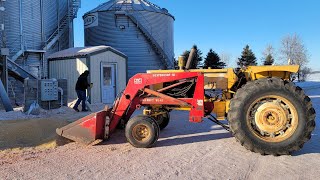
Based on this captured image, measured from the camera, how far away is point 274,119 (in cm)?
634

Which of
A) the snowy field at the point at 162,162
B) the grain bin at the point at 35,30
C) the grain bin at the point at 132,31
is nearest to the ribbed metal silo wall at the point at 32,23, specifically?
the grain bin at the point at 35,30

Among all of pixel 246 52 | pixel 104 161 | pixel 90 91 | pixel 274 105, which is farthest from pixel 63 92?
pixel 246 52

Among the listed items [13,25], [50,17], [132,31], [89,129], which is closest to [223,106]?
[89,129]

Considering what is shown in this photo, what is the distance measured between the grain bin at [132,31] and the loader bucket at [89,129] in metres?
19.0

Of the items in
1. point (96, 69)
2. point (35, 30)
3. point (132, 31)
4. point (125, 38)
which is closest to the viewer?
point (96, 69)

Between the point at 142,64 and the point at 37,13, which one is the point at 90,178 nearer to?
the point at 37,13

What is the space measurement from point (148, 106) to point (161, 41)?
2121 cm

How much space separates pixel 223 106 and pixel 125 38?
19.9 metres

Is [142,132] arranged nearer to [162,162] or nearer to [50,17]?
[162,162]

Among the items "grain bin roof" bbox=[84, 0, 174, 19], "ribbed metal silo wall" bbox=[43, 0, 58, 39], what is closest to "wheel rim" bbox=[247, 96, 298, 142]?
"ribbed metal silo wall" bbox=[43, 0, 58, 39]

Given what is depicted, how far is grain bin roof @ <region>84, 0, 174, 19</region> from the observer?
1058 inches

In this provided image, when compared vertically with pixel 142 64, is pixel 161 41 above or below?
above

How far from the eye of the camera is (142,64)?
26.6m

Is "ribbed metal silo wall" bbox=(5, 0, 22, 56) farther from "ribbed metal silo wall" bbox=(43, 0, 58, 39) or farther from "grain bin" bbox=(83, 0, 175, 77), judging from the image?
"grain bin" bbox=(83, 0, 175, 77)
